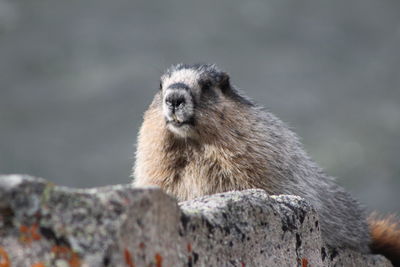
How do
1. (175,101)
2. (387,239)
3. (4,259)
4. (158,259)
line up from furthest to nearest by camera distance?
(387,239) < (175,101) < (158,259) < (4,259)

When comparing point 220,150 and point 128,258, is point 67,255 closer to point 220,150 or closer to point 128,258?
point 128,258

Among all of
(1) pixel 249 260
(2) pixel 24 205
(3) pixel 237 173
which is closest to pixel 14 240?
(2) pixel 24 205

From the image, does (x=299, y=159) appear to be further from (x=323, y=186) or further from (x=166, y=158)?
(x=166, y=158)

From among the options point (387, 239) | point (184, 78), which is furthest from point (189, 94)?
point (387, 239)

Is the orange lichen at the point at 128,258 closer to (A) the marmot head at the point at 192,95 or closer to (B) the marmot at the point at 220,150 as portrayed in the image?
(B) the marmot at the point at 220,150

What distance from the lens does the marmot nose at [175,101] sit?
18.6ft

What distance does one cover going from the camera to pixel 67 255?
7.86ft

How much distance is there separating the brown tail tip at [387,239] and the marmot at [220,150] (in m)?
0.32

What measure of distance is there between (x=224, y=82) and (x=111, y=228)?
3.99 m

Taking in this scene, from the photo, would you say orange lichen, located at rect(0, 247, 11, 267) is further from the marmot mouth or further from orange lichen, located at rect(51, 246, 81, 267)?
the marmot mouth

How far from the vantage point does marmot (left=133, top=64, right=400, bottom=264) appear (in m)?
5.66

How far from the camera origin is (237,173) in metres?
5.64

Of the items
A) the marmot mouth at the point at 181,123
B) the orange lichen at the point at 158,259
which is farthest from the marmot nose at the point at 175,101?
the orange lichen at the point at 158,259

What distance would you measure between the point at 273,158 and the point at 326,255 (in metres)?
1.31
